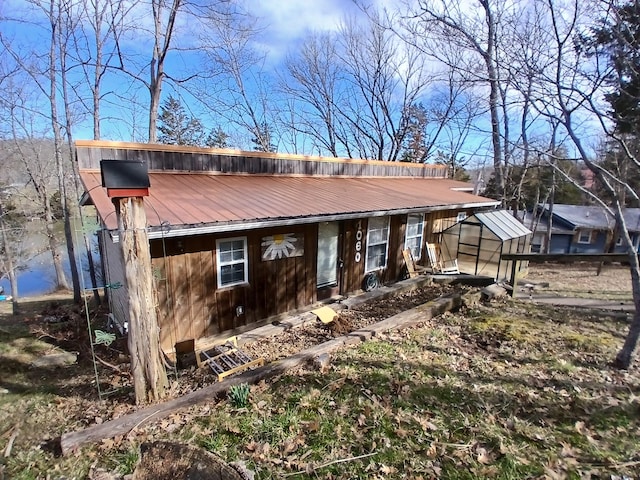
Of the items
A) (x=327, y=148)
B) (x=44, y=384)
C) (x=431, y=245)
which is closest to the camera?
(x=44, y=384)

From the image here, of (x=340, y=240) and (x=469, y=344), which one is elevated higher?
(x=340, y=240)

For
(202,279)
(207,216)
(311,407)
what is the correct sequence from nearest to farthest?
1. (311,407)
2. (207,216)
3. (202,279)

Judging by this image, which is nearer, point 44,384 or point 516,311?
point 44,384

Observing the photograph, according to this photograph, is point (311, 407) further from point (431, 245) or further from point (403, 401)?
point (431, 245)

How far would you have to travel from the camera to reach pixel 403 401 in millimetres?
3475

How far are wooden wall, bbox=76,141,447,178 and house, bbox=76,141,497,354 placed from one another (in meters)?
0.03

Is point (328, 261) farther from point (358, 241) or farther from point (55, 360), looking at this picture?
point (55, 360)

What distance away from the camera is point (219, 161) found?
8.86 m

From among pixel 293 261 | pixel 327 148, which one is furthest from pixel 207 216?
pixel 327 148

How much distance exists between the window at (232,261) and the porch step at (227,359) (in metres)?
1.60

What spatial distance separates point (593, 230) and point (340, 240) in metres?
30.3

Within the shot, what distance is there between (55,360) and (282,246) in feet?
14.8

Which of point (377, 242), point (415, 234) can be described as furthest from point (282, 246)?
point (415, 234)

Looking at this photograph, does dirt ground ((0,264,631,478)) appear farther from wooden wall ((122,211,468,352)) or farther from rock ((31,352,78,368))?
wooden wall ((122,211,468,352))
